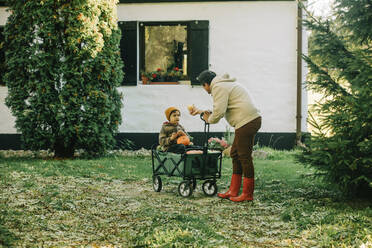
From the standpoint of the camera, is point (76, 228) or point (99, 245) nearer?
point (99, 245)

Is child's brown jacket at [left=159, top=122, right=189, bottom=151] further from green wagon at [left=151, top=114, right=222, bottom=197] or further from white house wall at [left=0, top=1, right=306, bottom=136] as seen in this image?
white house wall at [left=0, top=1, right=306, bottom=136]

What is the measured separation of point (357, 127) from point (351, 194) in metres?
0.99

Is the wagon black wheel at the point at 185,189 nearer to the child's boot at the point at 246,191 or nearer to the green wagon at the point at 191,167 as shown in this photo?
the green wagon at the point at 191,167

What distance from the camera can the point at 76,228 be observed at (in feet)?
15.2

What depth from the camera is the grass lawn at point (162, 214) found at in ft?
13.7

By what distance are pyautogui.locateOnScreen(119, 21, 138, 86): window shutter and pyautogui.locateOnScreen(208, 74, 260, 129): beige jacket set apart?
5.92 metres

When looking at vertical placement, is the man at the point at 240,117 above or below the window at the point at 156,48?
below

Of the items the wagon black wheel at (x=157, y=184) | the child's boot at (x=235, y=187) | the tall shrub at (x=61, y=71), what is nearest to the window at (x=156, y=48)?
the tall shrub at (x=61, y=71)

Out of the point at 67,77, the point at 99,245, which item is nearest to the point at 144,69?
the point at 67,77

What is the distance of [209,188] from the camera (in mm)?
6547

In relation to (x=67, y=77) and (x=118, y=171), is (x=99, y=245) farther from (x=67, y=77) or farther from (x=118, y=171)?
(x=67, y=77)

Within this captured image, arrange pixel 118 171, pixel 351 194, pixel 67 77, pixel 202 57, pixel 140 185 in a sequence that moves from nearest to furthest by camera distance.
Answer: pixel 351 194, pixel 140 185, pixel 118 171, pixel 67 77, pixel 202 57

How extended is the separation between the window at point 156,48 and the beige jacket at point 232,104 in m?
5.71

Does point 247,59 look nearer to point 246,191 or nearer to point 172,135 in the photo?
point 172,135
